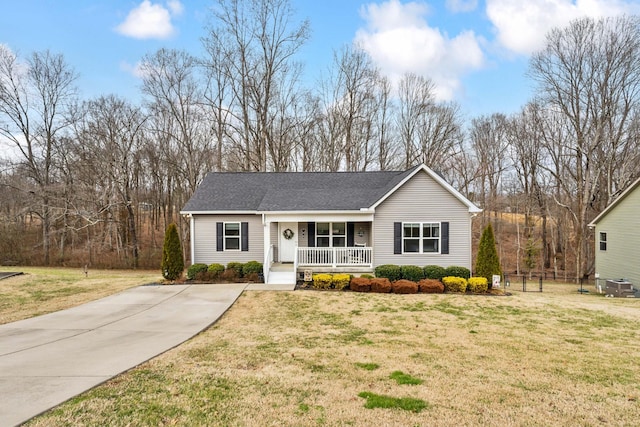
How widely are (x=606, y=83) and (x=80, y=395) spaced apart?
29853 millimetres

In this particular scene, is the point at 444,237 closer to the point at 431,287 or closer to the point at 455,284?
the point at 455,284

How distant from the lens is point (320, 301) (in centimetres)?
1232

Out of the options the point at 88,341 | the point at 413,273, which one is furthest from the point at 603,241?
the point at 88,341

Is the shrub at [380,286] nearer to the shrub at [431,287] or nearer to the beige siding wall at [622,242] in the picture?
the shrub at [431,287]

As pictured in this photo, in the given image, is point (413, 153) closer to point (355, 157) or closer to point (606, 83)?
point (355, 157)

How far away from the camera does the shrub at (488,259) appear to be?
14906mm

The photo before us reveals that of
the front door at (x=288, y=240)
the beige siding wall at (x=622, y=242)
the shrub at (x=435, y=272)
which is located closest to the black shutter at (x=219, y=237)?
the front door at (x=288, y=240)

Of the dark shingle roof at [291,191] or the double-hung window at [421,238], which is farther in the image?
the dark shingle roof at [291,191]

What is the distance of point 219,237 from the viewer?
55.1 feet

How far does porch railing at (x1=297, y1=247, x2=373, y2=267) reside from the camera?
15609 mm

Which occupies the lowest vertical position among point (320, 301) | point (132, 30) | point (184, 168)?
point (320, 301)

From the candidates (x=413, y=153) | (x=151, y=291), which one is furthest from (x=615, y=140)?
(x=151, y=291)

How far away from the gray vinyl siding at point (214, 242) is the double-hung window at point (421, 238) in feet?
21.2

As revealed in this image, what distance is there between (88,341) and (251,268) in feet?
27.4
